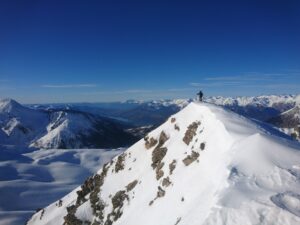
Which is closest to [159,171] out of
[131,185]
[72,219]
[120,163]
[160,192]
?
[160,192]

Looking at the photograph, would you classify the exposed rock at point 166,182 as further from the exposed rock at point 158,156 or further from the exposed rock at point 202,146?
the exposed rock at point 158,156

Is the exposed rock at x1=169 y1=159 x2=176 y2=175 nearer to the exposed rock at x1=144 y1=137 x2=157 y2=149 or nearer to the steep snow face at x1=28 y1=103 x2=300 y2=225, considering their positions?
the steep snow face at x1=28 y1=103 x2=300 y2=225

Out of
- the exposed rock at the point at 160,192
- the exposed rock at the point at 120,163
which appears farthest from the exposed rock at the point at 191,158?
the exposed rock at the point at 120,163

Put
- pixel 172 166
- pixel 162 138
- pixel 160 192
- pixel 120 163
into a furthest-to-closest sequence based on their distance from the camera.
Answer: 1. pixel 120 163
2. pixel 162 138
3. pixel 172 166
4. pixel 160 192

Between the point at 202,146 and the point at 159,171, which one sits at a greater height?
the point at 202,146

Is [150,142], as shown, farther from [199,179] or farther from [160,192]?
[199,179]

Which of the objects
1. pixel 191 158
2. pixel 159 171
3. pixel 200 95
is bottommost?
pixel 159 171

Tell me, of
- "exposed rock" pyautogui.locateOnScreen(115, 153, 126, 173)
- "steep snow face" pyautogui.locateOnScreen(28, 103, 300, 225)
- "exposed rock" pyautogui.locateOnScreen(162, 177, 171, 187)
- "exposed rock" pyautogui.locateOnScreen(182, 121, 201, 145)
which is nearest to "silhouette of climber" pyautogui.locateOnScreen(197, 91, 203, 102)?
"steep snow face" pyautogui.locateOnScreen(28, 103, 300, 225)
